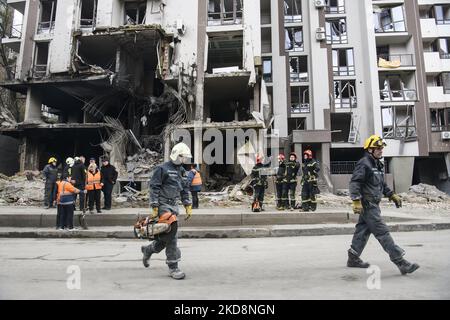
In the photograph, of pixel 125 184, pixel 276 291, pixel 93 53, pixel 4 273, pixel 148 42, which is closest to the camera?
pixel 276 291

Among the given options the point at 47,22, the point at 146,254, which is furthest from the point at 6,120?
the point at 146,254

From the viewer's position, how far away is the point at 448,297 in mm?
3314

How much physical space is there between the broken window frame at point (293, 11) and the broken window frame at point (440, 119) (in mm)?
12768

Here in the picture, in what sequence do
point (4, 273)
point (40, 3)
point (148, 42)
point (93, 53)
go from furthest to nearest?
point (40, 3) < point (93, 53) < point (148, 42) < point (4, 273)

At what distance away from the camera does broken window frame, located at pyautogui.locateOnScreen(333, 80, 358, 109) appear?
26.0 m

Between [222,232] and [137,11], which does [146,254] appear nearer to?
[222,232]

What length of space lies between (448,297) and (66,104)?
26.4 metres

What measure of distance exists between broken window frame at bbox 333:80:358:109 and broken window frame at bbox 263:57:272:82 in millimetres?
5237

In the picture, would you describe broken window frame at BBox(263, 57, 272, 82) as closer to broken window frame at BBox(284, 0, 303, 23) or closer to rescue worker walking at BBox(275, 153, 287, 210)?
broken window frame at BBox(284, 0, 303, 23)

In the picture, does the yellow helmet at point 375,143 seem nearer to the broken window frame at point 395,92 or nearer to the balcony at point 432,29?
the broken window frame at point 395,92

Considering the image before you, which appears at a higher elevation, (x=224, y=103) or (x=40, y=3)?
(x=40, y=3)

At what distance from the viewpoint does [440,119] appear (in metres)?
25.0

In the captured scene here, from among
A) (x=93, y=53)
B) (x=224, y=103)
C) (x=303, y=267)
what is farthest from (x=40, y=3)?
(x=303, y=267)
